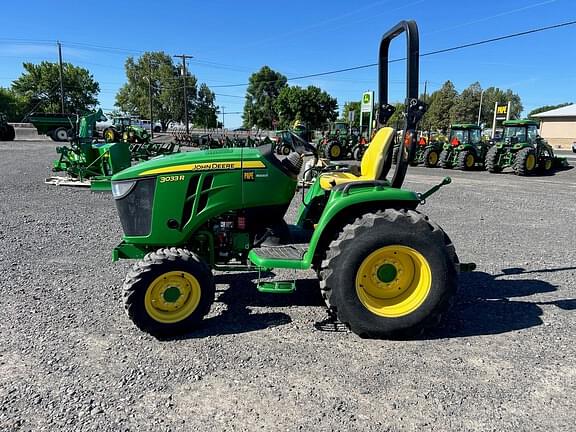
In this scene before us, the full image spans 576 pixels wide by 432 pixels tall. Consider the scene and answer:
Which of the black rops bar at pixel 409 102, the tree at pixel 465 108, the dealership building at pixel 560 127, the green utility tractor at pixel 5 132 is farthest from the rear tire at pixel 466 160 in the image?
the tree at pixel 465 108

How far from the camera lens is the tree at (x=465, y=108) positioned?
72.3m

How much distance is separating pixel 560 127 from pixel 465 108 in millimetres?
26272

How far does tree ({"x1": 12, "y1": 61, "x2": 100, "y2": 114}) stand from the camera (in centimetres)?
6769

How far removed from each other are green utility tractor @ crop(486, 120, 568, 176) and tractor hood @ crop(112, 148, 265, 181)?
15.4 metres

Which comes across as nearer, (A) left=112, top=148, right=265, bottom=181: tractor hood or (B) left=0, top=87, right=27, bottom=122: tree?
(A) left=112, top=148, right=265, bottom=181: tractor hood

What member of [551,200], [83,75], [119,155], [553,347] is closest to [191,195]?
[553,347]

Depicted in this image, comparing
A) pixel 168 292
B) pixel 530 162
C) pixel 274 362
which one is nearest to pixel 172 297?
pixel 168 292

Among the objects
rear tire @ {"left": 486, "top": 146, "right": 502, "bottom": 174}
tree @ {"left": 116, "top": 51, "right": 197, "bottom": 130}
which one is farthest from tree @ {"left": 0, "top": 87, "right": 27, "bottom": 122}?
rear tire @ {"left": 486, "top": 146, "right": 502, "bottom": 174}

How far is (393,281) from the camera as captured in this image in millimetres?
3434

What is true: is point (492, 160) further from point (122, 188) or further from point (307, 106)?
point (307, 106)

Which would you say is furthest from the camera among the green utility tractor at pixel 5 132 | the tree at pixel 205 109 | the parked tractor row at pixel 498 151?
the tree at pixel 205 109

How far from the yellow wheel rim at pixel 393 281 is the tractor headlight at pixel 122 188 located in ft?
6.38

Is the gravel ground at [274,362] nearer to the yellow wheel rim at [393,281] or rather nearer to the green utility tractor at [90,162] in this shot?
the yellow wheel rim at [393,281]

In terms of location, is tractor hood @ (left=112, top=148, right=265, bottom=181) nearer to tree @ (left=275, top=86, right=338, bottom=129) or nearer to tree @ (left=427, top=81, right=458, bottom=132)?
tree @ (left=275, top=86, right=338, bottom=129)
